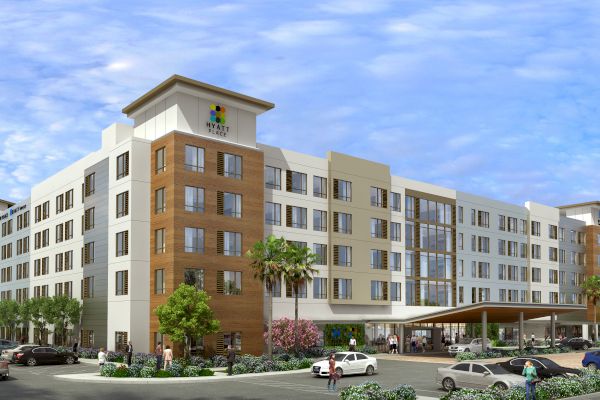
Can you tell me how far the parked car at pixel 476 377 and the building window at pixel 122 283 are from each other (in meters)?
30.5

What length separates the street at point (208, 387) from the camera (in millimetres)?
34438

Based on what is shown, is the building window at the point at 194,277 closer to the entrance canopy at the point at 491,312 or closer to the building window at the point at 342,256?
the building window at the point at 342,256

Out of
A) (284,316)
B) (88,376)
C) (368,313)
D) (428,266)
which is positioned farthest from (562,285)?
(88,376)

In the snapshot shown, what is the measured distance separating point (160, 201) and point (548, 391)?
121ft

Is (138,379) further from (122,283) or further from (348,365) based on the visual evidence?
(122,283)

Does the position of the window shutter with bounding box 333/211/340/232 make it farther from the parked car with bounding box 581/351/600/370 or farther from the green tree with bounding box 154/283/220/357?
the parked car with bounding box 581/351/600/370

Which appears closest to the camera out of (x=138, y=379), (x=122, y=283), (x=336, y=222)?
(x=138, y=379)

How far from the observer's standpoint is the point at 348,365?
46656 millimetres

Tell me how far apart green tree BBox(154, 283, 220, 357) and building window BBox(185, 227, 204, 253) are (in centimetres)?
543

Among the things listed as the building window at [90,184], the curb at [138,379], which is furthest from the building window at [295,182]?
the curb at [138,379]

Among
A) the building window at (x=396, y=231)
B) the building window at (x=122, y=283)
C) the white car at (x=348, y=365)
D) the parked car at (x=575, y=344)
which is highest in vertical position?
the building window at (x=396, y=231)

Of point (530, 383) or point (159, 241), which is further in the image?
point (159, 241)

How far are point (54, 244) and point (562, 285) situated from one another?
76753 mm

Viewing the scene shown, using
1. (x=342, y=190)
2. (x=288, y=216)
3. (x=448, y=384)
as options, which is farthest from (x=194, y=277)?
(x=448, y=384)
